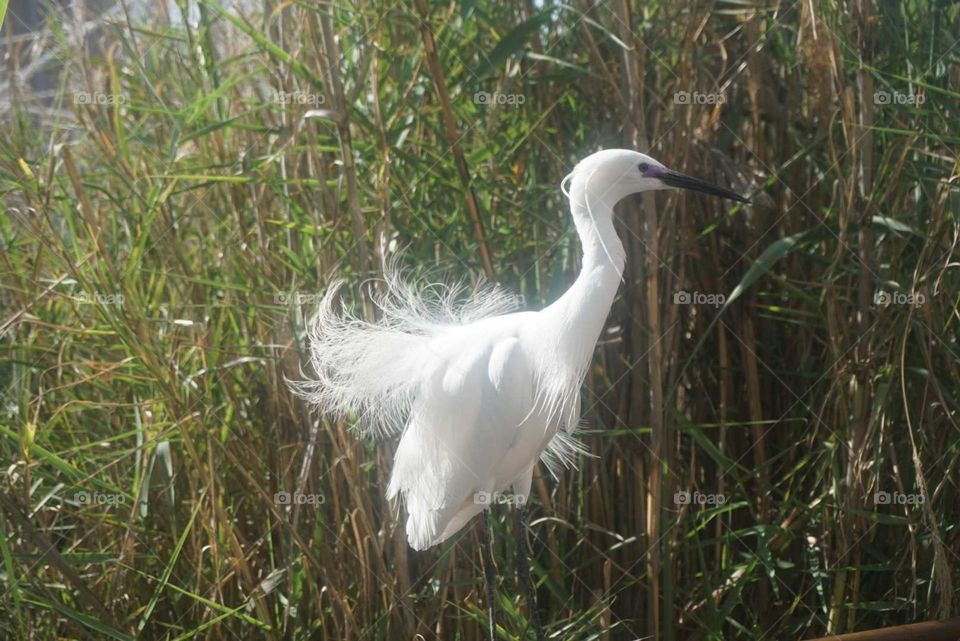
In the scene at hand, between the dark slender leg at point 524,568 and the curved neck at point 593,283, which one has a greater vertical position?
the curved neck at point 593,283

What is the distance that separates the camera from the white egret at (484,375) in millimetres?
1677

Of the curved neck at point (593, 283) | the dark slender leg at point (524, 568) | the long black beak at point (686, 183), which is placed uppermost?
the long black beak at point (686, 183)

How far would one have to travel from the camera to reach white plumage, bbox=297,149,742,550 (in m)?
1.68

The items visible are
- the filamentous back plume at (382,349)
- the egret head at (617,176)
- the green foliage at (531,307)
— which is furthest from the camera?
the green foliage at (531,307)

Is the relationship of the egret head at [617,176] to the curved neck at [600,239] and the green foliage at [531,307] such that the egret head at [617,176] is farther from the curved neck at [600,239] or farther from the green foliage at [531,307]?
the green foliage at [531,307]

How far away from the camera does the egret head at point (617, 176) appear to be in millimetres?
1652

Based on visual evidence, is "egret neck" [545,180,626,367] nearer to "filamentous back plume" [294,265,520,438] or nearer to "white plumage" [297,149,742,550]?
"white plumage" [297,149,742,550]

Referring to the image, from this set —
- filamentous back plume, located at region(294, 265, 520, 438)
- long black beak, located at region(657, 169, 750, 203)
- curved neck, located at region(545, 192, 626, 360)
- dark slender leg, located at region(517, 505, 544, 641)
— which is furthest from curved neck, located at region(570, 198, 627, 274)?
dark slender leg, located at region(517, 505, 544, 641)

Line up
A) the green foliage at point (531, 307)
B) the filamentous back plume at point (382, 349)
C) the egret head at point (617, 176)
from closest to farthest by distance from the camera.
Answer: the egret head at point (617, 176)
the filamentous back plume at point (382, 349)
the green foliage at point (531, 307)

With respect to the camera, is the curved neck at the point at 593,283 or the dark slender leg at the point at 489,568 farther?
the dark slender leg at the point at 489,568

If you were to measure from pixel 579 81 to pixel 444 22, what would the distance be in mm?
362

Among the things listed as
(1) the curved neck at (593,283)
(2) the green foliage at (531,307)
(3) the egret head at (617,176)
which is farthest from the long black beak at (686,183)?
(2) the green foliage at (531,307)

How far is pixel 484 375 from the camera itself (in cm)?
178

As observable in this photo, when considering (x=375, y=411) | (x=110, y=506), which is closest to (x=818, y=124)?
(x=375, y=411)
